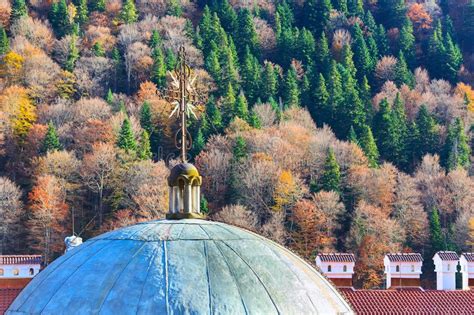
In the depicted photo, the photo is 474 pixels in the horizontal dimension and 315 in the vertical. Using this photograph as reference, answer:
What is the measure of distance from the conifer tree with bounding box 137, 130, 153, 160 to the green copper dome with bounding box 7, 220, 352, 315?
2608 inches

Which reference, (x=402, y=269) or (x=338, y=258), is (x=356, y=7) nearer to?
(x=402, y=269)

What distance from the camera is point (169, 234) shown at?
11.0 metres

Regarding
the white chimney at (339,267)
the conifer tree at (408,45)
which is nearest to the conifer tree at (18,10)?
the conifer tree at (408,45)

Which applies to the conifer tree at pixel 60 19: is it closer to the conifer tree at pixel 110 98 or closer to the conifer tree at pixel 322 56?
the conifer tree at pixel 110 98

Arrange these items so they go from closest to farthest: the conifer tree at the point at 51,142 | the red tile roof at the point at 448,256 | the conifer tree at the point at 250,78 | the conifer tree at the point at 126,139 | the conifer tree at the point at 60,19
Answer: the red tile roof at the point at 448,256 < the conifer tree at the point at 126,139 < the conifer tree at the point at 51,142 < the conifer tree at the point at 250,78 < the conifer tree at the point at 60,19

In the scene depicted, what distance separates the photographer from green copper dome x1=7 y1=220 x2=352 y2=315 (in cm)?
1019

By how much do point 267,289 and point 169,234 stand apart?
105 cm

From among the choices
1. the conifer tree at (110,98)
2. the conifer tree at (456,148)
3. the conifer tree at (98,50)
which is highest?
the conifer tree at (98,50)

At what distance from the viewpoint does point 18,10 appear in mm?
106312

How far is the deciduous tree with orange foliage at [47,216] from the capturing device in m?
68.0

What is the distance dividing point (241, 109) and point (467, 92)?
21.9m

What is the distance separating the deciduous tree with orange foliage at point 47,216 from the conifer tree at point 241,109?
51.3 feet

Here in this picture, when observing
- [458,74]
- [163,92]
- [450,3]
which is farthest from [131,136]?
[163,92]

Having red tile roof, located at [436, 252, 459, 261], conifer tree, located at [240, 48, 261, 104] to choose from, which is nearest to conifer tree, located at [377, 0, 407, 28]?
conifer tree, located at [240, 48, 261, 104]
